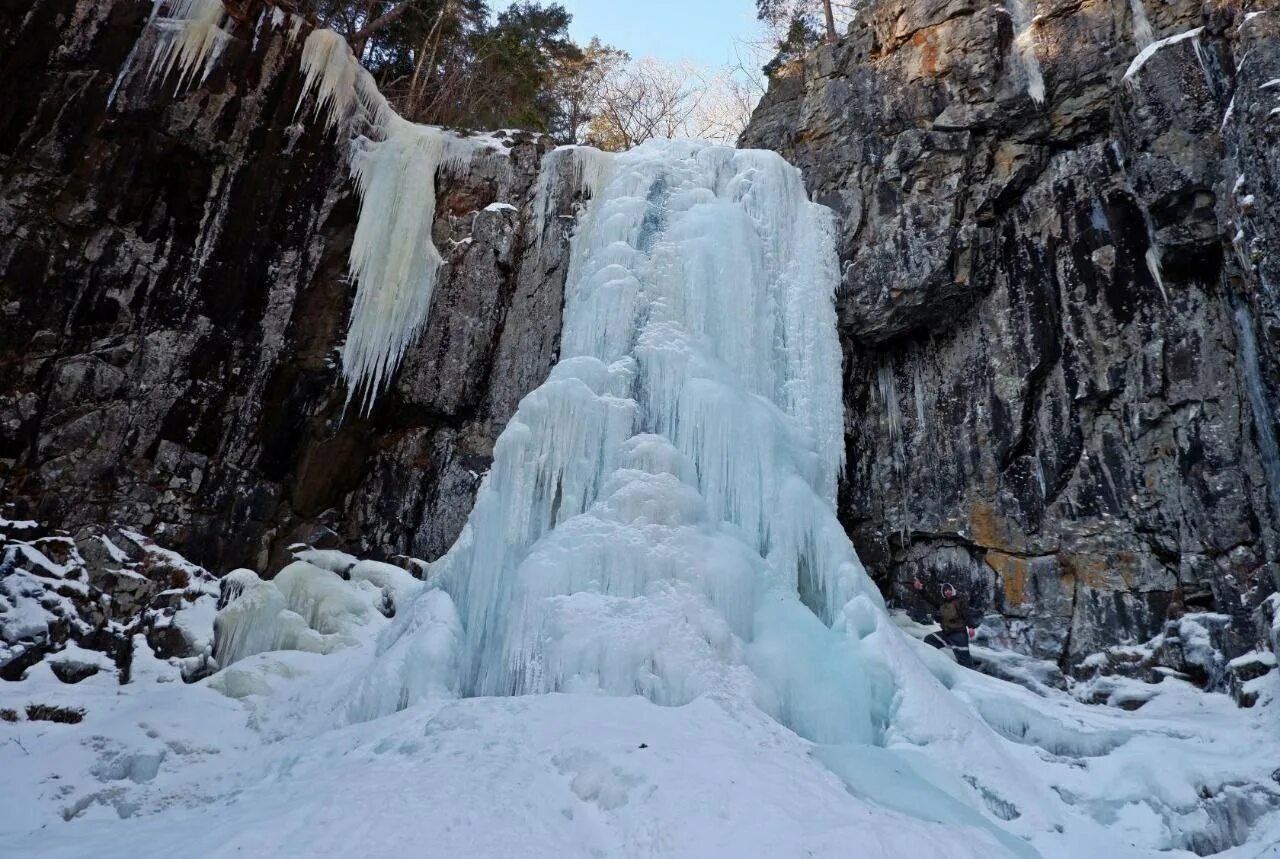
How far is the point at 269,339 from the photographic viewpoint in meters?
9.54

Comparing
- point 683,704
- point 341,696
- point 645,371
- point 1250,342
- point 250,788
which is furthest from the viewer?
point 645,371

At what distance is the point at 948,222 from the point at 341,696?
7.95 metres

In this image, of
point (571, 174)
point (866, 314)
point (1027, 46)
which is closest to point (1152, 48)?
point (1027, 46)

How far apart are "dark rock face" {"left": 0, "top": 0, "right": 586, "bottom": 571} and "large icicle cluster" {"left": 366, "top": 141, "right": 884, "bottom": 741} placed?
54.6 inches

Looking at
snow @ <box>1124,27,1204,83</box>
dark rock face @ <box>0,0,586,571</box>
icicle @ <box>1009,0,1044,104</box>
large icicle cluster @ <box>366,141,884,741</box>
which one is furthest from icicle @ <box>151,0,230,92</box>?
snow @ <box>1124,27,1204,83</box>

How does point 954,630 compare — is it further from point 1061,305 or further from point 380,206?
point 380,206

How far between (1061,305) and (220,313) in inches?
379

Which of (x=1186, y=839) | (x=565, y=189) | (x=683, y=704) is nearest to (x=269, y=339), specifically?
(x=565, y=189)

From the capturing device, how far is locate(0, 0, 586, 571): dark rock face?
27.8 feet

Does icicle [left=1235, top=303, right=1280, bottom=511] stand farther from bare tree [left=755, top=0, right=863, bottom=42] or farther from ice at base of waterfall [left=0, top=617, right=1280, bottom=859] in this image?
bare tree [left=755, top=0, right=863, bottom=42]

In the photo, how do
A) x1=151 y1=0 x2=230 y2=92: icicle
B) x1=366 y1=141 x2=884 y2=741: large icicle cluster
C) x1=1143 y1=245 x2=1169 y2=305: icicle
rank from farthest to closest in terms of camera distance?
x1=151 y1=0 x2=230 y2=92: icicle → x1=1143 y1=245 x2=1169 y2=305: icicle → x1=366 y1=141 x2=884 y2=741: large icicle cluster

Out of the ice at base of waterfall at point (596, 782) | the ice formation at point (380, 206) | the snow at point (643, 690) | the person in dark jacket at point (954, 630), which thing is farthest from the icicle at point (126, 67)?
the person in dark jacket at point (954, 630)

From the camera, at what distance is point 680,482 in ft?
22.7

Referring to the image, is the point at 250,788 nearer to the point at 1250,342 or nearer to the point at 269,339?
the point at 269,339
